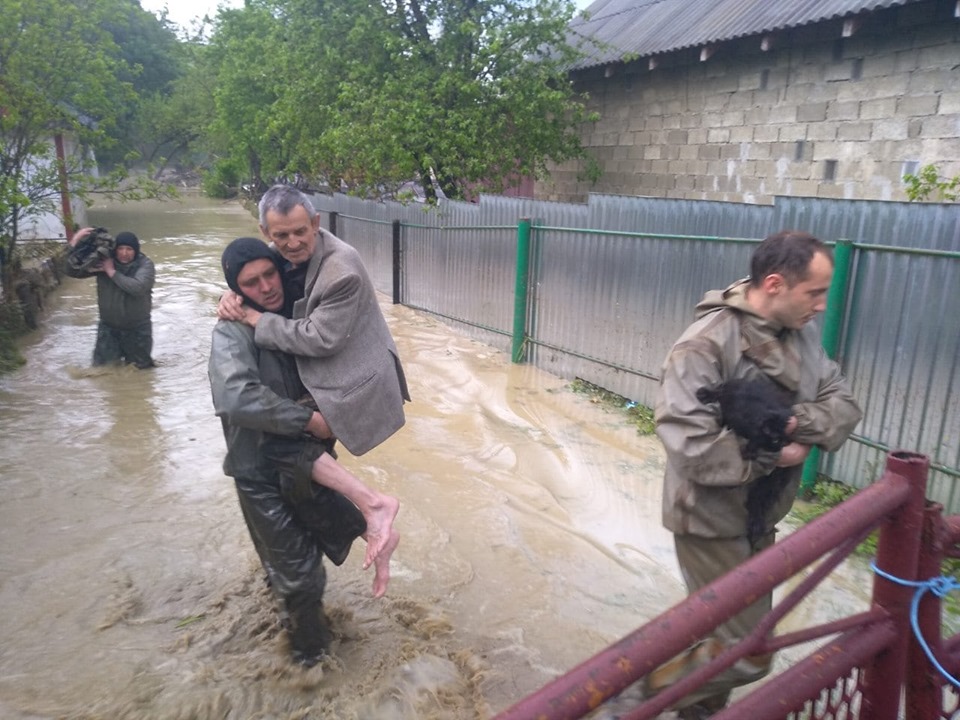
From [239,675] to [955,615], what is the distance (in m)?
3.38

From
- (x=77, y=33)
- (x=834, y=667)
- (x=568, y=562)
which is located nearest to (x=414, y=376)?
(x=568, y=562)

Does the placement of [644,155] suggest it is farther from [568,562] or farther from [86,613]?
[86,613]

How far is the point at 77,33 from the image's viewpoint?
10.8 meters

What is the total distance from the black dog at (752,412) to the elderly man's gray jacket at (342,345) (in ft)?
4.23

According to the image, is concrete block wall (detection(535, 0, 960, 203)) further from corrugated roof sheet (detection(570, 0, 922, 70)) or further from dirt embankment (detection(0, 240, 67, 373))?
dirt embankment (detection(0, 240, 67, 373))

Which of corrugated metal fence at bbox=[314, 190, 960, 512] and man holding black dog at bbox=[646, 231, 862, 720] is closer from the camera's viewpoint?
man holding black dog at bbox=[646, 231, 862, 720]

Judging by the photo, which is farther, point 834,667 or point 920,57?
point 920,57

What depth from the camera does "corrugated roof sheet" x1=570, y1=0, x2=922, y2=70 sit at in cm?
799

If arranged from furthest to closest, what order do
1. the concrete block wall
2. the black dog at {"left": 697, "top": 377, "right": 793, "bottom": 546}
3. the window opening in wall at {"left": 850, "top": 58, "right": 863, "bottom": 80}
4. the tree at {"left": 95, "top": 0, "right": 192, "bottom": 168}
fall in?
the tree at {"left": 95, "top": 0, "right": 192, "bottom": 168}, the window opening in wall at {"left": 850, "top": 58, "right": 863, "bottom": 80}, the concrete block wall, the black dog at {"left": 697, "top": 377, "right": 793, "bottom": 546}

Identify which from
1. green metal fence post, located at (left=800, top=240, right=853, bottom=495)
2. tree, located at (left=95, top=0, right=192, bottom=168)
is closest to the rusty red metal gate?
green metal fence post, located at (left=800, top=240, right=853, bottom=495)

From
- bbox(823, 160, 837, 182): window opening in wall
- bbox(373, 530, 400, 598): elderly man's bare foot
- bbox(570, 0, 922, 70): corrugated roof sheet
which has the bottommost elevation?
bbox(373, 530, 400, 598): elderly man's bare foot

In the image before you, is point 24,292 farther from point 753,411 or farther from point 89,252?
point 753,411

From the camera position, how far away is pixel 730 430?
88.4 inches

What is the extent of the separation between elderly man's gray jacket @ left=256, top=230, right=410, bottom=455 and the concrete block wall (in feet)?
21.8
